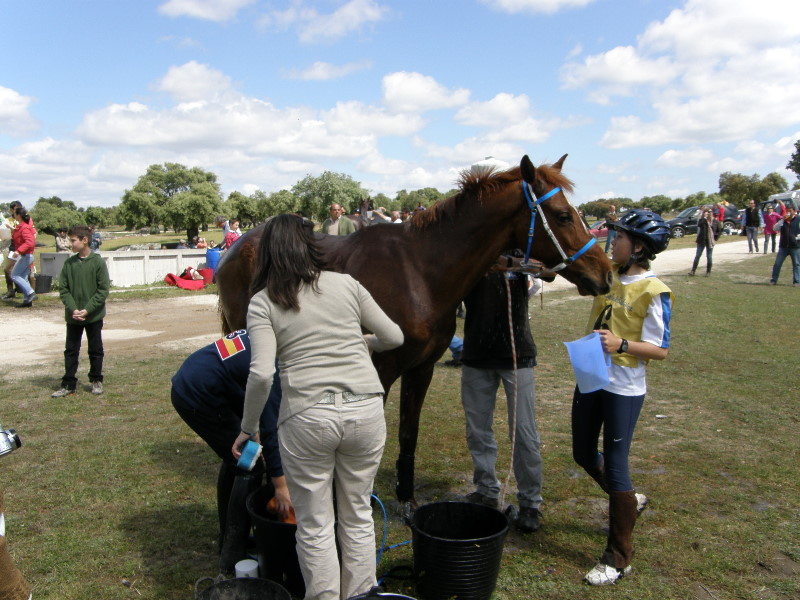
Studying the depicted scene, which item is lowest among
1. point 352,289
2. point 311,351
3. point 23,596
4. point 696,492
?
point 696,492

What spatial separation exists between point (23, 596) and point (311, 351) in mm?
1695

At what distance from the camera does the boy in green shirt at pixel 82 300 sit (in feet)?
22.2

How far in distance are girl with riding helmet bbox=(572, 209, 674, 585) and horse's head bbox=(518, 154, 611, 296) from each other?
244mm

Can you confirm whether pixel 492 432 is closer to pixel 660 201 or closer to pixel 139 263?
pixel 139 263

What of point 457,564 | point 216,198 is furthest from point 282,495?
point 216,198

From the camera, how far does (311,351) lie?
2.55 metres

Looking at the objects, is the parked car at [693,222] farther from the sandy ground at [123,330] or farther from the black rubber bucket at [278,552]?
the black rubber bucket at [278,552]

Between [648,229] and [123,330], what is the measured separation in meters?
10.1

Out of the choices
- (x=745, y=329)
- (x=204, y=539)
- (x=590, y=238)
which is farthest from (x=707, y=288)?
→ (x=204, y=539)

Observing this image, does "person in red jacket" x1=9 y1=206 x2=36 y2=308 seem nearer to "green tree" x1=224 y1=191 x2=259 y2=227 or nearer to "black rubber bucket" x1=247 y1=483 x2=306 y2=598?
"black rubber bucket" x1=247 y1=483 x2=306 y2=598

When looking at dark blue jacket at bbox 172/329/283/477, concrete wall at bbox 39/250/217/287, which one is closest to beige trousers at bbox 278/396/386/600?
dark blue jacket at bbox 172/329/283/477

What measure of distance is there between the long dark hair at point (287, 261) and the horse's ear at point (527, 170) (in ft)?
4.90

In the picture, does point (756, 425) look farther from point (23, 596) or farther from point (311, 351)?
point (23, 596)

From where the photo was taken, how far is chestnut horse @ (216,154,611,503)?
3664 mm
